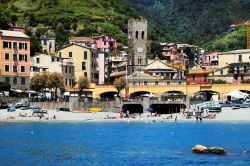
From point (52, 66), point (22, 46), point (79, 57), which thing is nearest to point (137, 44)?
point (79, 57)

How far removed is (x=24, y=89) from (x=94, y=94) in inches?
562

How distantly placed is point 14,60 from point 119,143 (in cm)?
6497

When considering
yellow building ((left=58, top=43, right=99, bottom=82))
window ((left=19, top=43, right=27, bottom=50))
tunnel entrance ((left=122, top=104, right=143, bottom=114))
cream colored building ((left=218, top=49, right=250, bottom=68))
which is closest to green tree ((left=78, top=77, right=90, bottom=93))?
tunnel entrance ((left=122, top=104, right=143, bottom=114))

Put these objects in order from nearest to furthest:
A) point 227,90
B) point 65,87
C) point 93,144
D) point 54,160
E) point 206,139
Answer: point 54,160 → point 93,144 → point 206,139 → point 227,90 → point 65,87

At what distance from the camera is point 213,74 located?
6329 inches

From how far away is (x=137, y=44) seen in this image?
561ft

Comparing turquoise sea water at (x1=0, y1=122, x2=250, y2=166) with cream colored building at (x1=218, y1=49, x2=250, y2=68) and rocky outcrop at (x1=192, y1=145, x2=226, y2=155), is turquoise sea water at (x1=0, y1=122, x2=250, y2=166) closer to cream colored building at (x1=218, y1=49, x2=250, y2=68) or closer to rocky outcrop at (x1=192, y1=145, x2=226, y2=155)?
rocky outcrop at (x1=192, y1=145, x2=226, y2=155)

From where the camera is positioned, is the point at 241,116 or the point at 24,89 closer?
the point at 241,116

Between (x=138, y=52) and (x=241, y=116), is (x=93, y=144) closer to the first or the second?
(x=241, y=116)

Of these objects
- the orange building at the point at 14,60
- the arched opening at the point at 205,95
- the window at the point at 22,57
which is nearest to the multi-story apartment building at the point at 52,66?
the orange building at the point at 14,60

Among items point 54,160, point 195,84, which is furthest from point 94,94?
point 54,160

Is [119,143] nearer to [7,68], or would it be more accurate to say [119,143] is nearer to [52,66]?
[7,68]

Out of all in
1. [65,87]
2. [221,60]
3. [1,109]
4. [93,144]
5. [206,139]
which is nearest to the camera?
[93,144]

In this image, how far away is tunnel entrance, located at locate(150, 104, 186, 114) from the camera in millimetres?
141325
